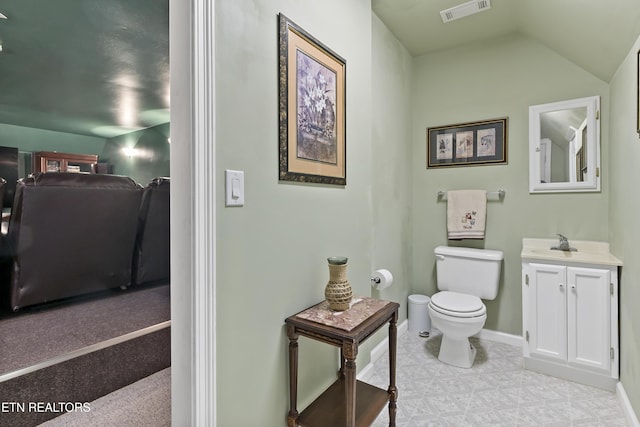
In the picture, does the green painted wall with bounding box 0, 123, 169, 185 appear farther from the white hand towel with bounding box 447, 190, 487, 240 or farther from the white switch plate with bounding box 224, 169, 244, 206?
the white switch plate with bounding box 224, 169, 244, 206

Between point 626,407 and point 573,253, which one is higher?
point 573,253

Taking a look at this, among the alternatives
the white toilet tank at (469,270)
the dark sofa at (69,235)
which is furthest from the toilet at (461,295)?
the dark sofa at (69,235)

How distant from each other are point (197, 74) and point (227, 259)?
23.8 inches

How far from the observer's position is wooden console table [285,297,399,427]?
1.16m

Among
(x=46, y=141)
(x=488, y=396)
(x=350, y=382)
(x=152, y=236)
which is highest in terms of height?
(x=46, y=141)

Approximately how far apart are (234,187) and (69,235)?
5.26 feet

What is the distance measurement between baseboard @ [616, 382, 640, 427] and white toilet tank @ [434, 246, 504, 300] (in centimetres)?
83

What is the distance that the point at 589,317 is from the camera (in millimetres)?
1925

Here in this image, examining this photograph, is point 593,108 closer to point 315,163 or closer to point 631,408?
point 631,408

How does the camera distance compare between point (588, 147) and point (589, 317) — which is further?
point (588, 147)

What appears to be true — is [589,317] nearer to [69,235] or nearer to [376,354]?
[376,354]

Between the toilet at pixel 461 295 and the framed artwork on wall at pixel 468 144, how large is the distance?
2.55ft

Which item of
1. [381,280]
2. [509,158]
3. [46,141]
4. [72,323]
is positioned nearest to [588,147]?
[509,158]

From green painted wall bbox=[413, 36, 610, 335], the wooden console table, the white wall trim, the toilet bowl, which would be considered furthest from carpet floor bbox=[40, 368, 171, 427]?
green painted wall bbox=[413, 36, 610, 335]
